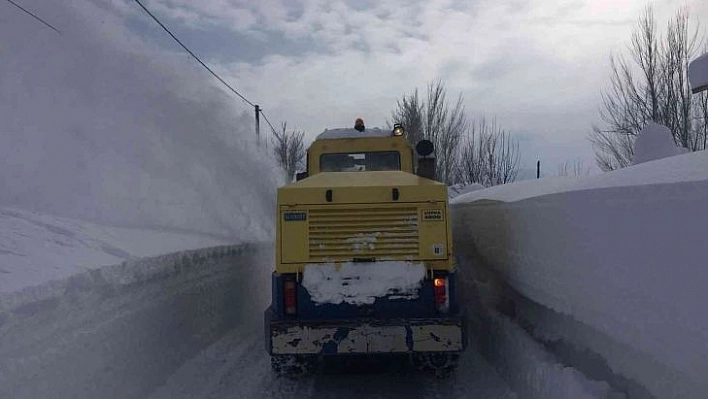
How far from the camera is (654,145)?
12781 mm

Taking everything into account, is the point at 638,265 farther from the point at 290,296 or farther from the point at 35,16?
the point at 35,16

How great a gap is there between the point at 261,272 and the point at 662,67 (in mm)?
20277

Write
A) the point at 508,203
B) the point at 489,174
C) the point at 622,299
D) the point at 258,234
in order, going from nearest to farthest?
1. the point at 622,299
2. the point at 508,203
3. the point at 258,234
4. the point at 489,174

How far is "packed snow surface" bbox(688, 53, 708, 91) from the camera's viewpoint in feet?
25.2

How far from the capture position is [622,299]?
4270 mm

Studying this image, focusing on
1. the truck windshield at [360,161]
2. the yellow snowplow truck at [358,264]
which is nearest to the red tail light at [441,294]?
the yellow snowplow truck at [358,264]

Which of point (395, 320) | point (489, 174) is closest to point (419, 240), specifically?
point (395, 320)

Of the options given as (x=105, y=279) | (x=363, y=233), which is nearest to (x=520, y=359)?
(x=363, y=233)

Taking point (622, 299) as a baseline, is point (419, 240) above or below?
above

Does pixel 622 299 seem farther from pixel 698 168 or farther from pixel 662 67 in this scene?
pixel 662 67

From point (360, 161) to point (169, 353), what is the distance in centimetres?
360

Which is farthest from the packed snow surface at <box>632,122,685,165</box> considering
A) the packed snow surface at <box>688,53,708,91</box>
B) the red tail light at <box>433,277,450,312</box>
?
the red tail light at <box>433,277,450,312</box>

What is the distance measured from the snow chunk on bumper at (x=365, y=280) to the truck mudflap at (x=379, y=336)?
0.23 meters

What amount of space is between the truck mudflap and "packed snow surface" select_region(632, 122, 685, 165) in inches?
326
